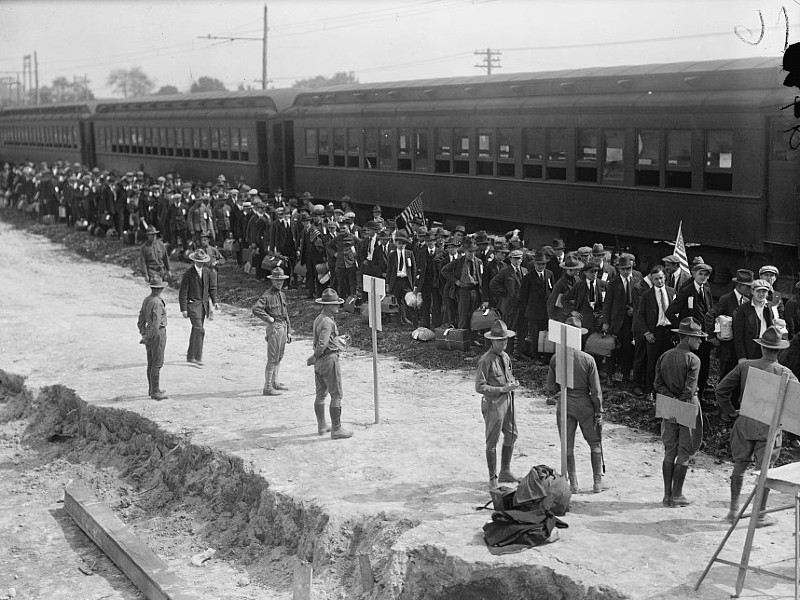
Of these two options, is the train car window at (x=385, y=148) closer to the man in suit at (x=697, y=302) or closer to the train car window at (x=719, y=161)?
the train car window at (x=719, y=161)

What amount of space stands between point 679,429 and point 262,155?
798 inches

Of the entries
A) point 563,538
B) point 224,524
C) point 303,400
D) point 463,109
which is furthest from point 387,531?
point 463,109

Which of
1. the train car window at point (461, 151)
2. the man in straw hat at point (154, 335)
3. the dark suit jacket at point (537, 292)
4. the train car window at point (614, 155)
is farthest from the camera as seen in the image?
the train car window at point (461, 151)

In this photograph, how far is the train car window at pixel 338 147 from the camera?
77.2ft

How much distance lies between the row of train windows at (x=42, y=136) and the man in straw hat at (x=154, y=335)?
3220 cm

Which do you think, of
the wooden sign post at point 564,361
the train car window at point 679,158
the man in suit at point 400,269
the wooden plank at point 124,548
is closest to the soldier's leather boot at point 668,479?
the wooden sign post at point 564,361

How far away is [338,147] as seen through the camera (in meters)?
23.7

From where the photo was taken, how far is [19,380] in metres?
13.5

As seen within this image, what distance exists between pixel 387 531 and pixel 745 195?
26.8ft

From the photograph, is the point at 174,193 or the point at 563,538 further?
the point at 174,193

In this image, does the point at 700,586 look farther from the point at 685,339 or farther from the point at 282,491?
the point at 282,491

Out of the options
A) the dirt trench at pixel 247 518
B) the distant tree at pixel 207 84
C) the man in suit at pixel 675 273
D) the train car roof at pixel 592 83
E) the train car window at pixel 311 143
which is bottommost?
the dirt trench at pixel 247 518

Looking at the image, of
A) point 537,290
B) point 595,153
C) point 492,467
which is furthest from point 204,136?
point 492,467

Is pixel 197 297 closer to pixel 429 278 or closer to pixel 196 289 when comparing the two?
pixel 196 289
